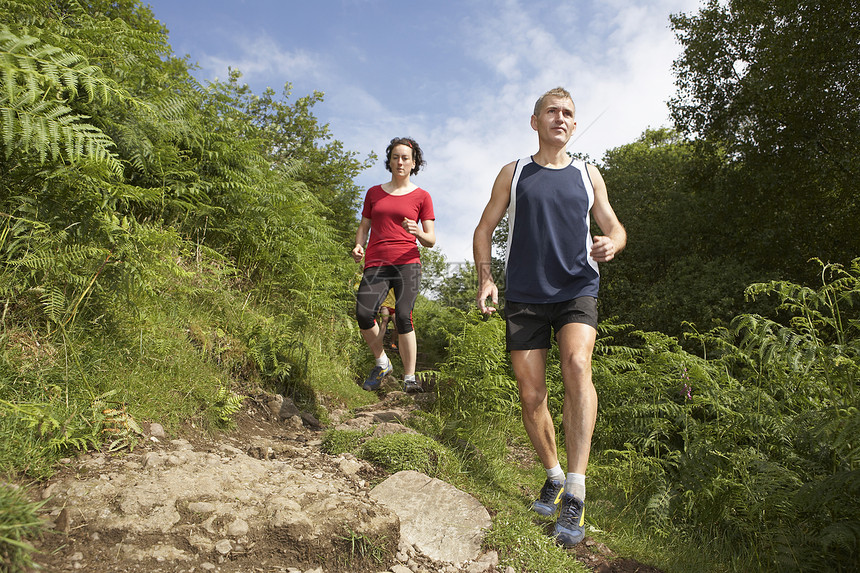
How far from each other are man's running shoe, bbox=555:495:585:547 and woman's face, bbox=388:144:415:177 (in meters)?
3.43

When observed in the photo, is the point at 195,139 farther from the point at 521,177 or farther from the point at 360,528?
the point at 360,528

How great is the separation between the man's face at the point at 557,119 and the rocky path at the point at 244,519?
2153 millimetres

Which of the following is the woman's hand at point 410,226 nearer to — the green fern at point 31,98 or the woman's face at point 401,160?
the woman's face at point 401,160

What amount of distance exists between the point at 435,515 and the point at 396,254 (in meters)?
2.68

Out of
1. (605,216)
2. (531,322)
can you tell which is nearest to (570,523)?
(531,322)

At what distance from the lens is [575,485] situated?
2.80m

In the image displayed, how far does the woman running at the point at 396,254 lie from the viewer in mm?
4996

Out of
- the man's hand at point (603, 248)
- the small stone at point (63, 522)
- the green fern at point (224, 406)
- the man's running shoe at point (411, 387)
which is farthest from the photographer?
the man's running shoe at point (411, 387)

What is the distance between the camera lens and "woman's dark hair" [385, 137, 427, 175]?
17.6 feet

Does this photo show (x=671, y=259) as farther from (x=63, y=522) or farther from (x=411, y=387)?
(x=63, y=522)

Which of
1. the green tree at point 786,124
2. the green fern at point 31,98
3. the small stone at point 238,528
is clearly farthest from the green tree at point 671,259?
the green fern at point 31,98

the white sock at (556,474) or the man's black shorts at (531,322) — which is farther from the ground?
the man's black shorts at (531,322)

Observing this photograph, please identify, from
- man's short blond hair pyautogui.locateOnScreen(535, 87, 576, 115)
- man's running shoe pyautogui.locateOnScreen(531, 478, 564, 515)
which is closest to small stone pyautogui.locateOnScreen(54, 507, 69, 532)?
man's running shoe pyautogui.locateOnScreen(531, 478, 564, 515)

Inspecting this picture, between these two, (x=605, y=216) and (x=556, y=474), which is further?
(x=605, y=216)
